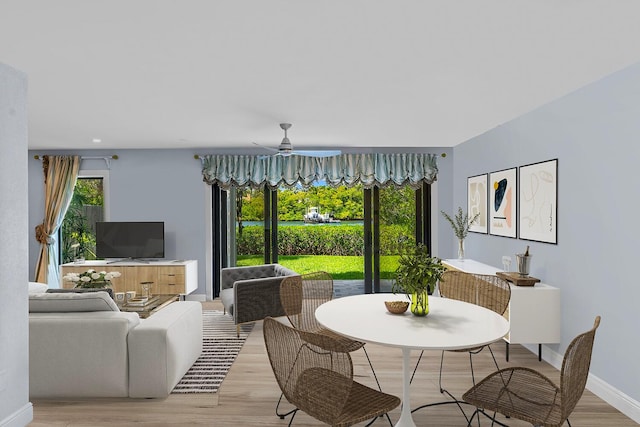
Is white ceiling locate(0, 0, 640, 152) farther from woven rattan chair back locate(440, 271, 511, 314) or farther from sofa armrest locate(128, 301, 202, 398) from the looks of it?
sofa armrest locate(128, 301, 202, 398)

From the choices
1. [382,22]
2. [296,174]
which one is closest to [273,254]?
[296,174]

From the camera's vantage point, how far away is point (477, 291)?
3.38 meters

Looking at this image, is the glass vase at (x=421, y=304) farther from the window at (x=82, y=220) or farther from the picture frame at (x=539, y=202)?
the window at (x=82, y=220)

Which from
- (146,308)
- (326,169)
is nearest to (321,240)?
(326,169)

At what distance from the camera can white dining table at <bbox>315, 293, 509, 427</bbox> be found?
212 cm

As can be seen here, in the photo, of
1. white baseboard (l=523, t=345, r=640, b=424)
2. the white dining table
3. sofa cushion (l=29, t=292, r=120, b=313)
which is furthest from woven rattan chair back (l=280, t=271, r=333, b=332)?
white baseboard (l=523, t=345, r=640, b=424)

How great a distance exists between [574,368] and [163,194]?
19.1 ft

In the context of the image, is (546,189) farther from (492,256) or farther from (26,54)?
(26,54)

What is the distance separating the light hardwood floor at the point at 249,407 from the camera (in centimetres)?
280

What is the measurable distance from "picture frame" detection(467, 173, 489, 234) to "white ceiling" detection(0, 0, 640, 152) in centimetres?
112

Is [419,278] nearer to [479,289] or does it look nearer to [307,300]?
[479,289]

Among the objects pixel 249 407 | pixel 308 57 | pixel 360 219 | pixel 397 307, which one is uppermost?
pixel 308 57

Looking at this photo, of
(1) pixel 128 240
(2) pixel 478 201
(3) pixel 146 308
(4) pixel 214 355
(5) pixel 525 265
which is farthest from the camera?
(1) pixel 128 240

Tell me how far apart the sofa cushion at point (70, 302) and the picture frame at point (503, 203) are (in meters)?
3.89
